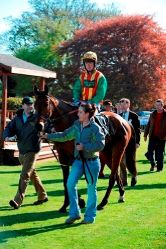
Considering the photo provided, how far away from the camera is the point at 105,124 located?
8.53 metres

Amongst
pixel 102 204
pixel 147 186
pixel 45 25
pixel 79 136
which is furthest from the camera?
pixel 45 25

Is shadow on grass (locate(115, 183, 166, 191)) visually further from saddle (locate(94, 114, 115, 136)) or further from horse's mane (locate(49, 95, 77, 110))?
horse's mane (locate(49, 95, 77, 110))

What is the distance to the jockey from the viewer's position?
A: 8.56 meters

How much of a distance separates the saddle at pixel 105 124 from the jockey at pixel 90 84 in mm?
286

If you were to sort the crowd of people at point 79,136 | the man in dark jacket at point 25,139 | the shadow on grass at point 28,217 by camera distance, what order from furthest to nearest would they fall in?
the man in dark jacket at point 25,139
the shadow on grass at point 28,217
the crowd of people at point 79,136

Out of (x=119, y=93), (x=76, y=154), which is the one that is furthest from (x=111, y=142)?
(x=119, y=93)

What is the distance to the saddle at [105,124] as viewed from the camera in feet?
26.8

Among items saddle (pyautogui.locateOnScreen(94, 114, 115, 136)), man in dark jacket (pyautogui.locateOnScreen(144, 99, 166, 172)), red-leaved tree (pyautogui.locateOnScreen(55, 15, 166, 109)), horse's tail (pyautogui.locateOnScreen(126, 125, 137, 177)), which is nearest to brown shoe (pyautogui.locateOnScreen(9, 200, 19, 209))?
saddle (pyautogui.locateOnScreen(94, 114, 115, 136))

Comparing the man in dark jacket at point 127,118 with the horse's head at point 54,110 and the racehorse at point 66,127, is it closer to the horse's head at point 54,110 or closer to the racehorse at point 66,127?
the racehorse at point 66,127

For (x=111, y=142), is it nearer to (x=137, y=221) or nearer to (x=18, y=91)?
(x=137, y=221)

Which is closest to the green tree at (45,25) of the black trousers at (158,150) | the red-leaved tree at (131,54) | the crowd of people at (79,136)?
the red-leaved tree at (131,54)

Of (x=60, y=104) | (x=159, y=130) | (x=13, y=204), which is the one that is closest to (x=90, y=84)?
(x=60, y=104)

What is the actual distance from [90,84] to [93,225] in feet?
8.31

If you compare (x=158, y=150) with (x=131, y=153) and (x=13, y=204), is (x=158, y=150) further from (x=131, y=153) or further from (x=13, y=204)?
(x=13, y=204)
